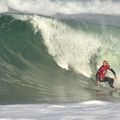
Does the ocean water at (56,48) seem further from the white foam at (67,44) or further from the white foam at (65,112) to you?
the white foam at (65,112)

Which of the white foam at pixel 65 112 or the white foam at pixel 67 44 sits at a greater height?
the white foam at pixel 67 44

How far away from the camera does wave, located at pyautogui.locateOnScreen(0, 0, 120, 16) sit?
14.6 m

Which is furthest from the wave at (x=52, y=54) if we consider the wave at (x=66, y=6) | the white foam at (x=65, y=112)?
the white foam at (x=65, y=112)

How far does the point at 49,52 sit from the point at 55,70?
1049 millimetres

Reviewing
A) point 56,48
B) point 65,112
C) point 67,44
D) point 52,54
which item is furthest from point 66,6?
point 65,112

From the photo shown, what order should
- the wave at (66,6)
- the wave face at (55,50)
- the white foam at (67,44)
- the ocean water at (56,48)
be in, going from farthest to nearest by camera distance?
the wave at (66,6)
the white foam at (67,44)
the wave face at (55,50)
the ocean water at (56,48)

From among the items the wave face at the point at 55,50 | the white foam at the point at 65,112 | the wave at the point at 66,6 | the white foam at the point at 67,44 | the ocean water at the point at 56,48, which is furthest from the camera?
the wave at the point at 66,6

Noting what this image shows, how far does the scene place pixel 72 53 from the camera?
504 inches

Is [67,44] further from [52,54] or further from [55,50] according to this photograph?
[52,54]

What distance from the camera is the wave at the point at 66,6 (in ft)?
47.9

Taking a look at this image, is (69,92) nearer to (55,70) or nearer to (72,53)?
(55,70)

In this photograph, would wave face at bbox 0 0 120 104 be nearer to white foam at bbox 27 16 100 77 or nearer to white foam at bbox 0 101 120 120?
white foam at bbox 27 16 100 77

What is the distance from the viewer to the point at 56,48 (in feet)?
42.4

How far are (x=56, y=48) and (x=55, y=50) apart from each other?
82mm
